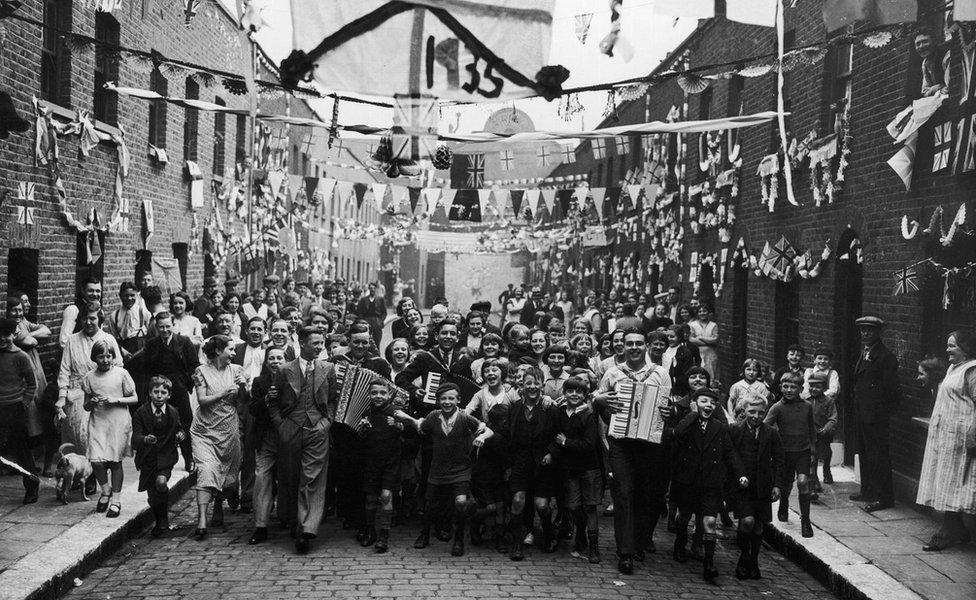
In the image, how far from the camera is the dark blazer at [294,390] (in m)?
9.09

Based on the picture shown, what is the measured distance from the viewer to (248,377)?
10258mm

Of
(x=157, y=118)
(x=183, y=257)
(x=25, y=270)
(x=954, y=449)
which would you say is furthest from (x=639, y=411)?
(x=183, y=257)

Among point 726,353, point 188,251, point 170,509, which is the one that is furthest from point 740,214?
point 170,509

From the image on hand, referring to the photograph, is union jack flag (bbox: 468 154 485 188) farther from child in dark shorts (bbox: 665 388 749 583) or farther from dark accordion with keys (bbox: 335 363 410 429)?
child in dark shorts (bbox: 665 388 749 583)

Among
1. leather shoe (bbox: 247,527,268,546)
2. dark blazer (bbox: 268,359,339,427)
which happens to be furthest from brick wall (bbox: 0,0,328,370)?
leather shoe (bbox: 247,527,268,546)

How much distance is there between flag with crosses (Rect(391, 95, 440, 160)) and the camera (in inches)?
281

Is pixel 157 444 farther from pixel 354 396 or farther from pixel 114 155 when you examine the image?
pixel 114 155

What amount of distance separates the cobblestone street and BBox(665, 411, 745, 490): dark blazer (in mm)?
783

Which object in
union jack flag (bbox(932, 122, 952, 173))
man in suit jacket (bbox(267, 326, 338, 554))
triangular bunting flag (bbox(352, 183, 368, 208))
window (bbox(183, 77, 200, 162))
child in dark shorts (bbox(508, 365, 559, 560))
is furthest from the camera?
triangular bunting flag (bbox(352, 183, 368, 208))

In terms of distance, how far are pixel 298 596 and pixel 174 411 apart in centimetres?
266

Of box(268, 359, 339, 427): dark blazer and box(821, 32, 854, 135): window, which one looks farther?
box(821, 32, 854, 135): window

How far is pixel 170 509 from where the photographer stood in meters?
10.4

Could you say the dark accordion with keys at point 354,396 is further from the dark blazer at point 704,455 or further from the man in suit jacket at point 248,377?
the dark blazer at point 704,455

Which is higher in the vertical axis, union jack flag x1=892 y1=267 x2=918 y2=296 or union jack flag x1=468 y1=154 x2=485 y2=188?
union jack flag x1=468 y1=154 x2=485 y2=188
